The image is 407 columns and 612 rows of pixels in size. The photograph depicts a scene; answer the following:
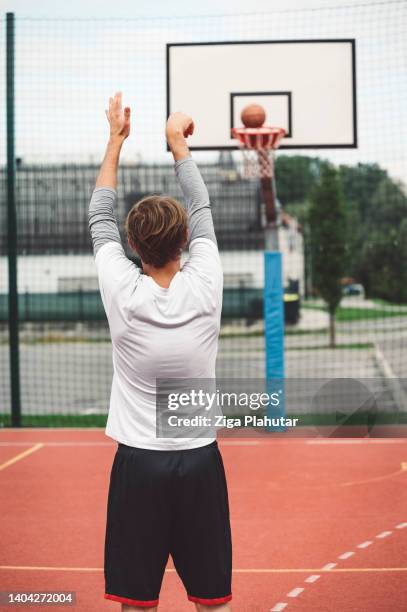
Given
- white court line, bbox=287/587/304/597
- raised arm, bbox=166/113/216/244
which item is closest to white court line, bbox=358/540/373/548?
white court line, bbox=287/587/304/597

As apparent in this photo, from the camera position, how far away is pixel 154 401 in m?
2.03

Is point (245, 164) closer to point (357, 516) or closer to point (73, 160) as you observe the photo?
point (357, 516)

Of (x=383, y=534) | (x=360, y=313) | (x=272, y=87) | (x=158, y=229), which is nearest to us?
(x=158, y=229)

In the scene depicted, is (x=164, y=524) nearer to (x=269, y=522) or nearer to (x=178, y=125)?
(x=178, y=125)

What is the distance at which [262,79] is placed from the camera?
26.2 ft

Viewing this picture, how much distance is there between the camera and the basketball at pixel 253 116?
24.6 ft

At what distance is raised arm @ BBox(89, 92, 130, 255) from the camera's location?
2100mm

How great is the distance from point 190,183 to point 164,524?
0.86 meters

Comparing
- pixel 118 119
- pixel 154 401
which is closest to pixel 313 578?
pixel 154 401

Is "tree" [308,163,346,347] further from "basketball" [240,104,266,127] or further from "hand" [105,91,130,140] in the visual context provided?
"hand" [105,91,130,140]

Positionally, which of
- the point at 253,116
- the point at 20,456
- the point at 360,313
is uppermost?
the point at 253,116

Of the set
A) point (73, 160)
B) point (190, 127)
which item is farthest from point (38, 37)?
point (73, 160)

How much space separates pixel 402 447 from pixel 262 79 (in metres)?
3.68

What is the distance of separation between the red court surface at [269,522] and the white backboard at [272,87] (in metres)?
2.89
